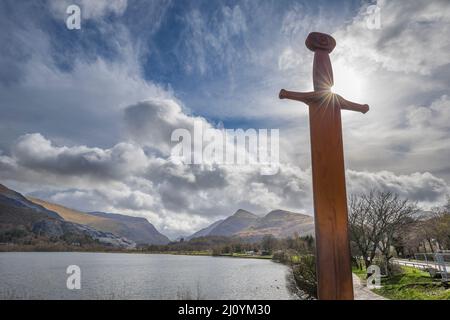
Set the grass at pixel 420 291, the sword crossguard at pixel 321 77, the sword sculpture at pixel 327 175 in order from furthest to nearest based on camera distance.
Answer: the grass at pixel 420 291 → the sword crossguard at pixel 321 77 → the sword sculpture at pixel 327 175

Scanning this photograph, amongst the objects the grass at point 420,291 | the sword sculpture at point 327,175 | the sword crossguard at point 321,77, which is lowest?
the grass at point 420,291

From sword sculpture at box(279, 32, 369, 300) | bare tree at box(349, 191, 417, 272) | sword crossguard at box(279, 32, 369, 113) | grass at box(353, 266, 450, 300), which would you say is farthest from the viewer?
bare tree at box(349, 191, 417, 272)

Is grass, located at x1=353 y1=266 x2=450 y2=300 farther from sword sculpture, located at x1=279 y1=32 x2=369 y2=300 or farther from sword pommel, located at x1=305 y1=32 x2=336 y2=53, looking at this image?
sword pommel, located at x1=305 y1=32 x2=336 y2=53

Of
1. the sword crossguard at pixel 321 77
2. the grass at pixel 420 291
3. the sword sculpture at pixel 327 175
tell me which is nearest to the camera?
the sword sculpture at pixel 327 175

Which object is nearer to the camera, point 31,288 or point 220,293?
point 220,293

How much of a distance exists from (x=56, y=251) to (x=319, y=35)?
189 metres

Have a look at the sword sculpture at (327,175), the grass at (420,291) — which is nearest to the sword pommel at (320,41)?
the sword sculpture at (327,175)

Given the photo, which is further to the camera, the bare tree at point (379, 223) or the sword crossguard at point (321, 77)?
the bare tree at point (379, 223)

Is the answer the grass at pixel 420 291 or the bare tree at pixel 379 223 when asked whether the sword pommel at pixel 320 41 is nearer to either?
the grass at pixel 420 291

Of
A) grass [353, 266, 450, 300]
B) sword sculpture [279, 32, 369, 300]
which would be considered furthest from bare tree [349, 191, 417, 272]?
sword sculpture [279, 32, 369, 300]

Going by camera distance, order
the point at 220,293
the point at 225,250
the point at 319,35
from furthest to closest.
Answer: the point at 225,250 < the point at 220,293 < the point at 319,35

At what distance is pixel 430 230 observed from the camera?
46.2 metres
